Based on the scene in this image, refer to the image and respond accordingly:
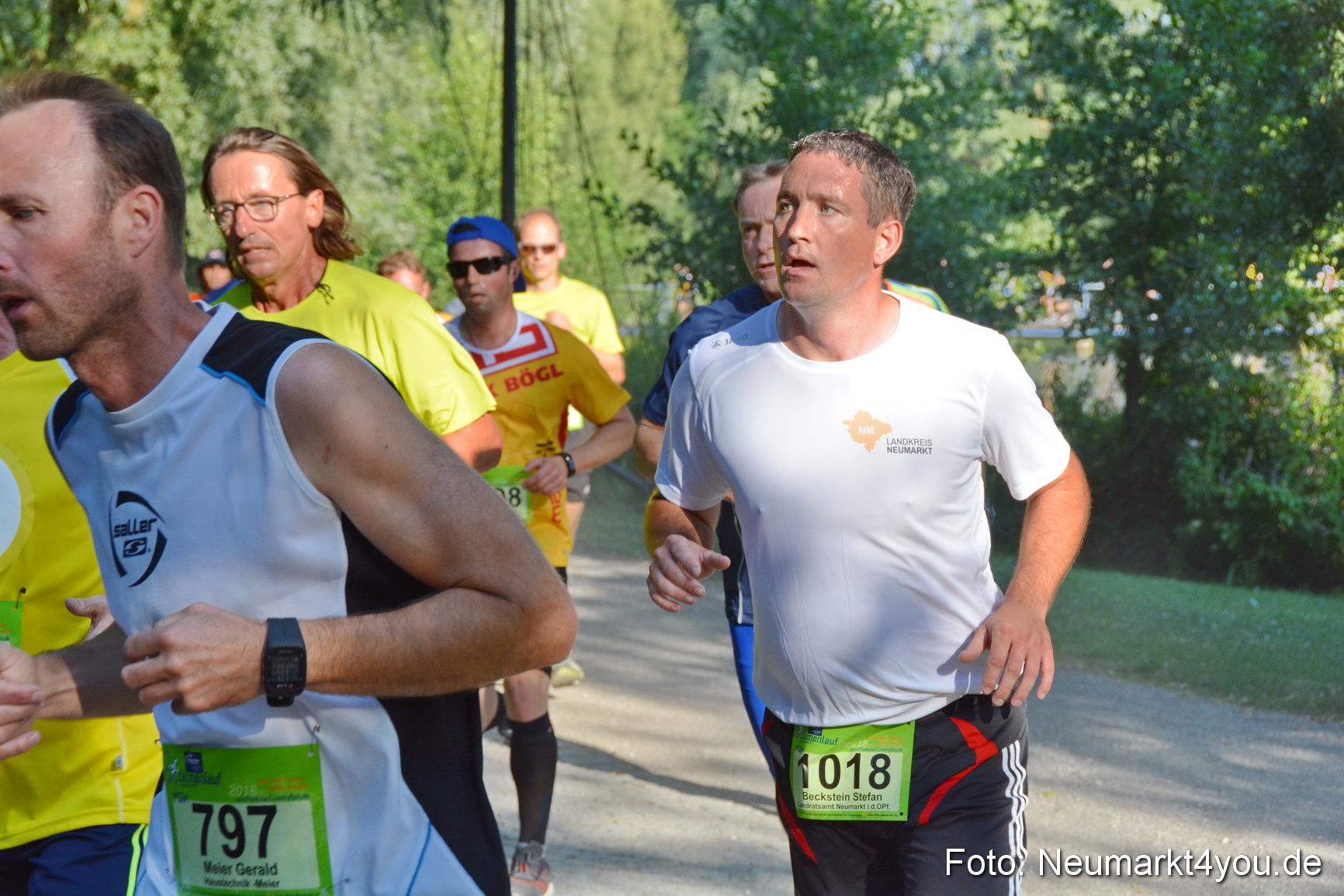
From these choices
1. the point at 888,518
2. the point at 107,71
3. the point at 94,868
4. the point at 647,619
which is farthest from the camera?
the point at 107,71

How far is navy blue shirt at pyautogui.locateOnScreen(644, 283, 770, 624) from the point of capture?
4426mm

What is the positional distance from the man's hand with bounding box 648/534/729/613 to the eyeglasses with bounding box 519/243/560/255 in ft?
20.4

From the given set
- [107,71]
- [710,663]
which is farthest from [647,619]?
[107,71]

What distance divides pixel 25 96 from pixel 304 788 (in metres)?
1.07

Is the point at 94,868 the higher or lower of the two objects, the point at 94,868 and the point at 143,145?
the lower

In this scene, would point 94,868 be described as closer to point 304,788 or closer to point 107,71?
point 304,788

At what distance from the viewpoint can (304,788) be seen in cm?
197

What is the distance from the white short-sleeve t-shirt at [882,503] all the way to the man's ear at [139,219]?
1453mm

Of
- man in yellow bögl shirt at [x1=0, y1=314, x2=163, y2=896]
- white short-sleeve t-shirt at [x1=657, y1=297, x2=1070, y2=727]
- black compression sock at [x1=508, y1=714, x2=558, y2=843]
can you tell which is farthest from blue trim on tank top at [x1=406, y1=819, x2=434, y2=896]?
black compression sock at [x1=508, y1=714, x2=558, y2=843]

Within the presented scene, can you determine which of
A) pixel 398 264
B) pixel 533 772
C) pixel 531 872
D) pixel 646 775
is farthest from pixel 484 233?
pixel 398 264

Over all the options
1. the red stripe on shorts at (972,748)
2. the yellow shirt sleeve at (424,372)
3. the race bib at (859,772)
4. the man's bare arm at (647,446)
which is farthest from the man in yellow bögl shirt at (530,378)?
the red stripe on shorts at (972,748)

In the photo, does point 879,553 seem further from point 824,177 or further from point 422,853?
point 422,853

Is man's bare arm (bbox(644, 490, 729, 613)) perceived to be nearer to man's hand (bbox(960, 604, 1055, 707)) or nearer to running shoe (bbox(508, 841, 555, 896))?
man's hand (bbox(960, 604, 1055, 707))

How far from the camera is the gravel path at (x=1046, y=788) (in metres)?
4.97
